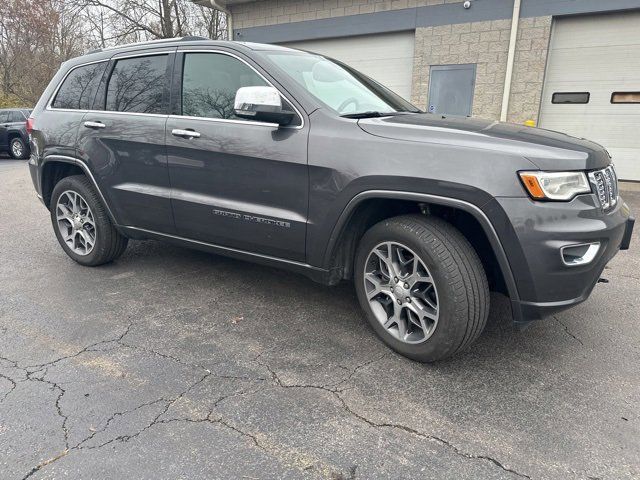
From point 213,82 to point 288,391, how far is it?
2180mm

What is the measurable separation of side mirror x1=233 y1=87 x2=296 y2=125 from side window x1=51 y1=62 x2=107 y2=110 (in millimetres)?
1909

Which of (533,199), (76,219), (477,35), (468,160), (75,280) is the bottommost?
(75,280)

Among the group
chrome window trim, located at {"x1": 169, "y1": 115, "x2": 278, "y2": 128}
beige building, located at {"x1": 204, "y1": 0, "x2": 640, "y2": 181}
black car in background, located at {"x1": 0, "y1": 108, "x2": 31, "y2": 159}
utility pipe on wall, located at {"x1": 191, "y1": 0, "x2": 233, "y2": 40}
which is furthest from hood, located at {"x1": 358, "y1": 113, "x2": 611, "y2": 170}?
black car in background, located at {"x1": 0, "y1": 108, "x2": 31, "y2": 159}

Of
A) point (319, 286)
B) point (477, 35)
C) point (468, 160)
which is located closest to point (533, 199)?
point (468, 160)

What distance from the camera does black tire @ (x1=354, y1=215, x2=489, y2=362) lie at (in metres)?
2.46

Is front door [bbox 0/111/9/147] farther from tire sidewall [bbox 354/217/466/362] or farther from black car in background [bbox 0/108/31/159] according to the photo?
tire sidewall [bbox 354/217/466/362]

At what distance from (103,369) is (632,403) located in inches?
112

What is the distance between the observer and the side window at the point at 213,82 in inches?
125

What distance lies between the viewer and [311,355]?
2838mm

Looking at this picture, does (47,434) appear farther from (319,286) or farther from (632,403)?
(632,403)

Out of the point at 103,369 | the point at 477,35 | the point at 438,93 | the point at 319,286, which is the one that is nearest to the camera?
the point at 103,369

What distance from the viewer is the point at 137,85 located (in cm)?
372

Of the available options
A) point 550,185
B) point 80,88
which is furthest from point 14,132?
point 550,185

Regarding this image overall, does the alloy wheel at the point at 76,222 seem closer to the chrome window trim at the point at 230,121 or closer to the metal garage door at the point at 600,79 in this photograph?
the chrome window trim at the point at 230,121
